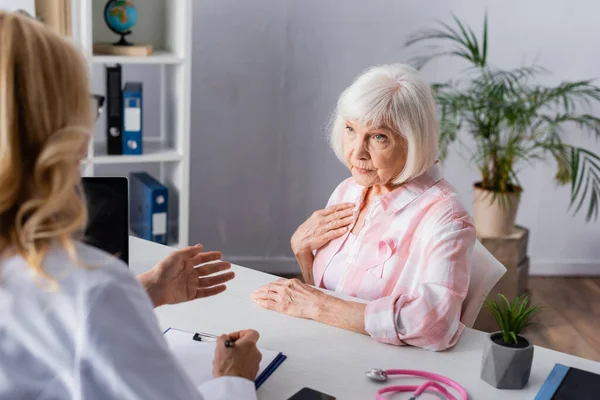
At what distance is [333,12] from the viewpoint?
3771mm

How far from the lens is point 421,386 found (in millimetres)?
1418

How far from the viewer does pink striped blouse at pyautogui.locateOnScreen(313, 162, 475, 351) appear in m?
1.65

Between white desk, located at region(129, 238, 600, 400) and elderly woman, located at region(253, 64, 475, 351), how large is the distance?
1.4 inches

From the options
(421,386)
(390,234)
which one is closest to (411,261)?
(390,234)

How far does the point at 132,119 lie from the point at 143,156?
0.53 ft

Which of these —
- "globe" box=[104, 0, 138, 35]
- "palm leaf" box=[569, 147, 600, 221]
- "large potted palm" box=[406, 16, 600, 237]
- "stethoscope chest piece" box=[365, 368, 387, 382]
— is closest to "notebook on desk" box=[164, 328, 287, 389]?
"stethoscope chest piece" box=[365, 368, 387, 382]

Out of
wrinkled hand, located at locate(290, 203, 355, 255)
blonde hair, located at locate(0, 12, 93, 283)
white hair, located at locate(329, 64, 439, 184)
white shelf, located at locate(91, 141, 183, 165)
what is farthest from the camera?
white shelf, located at locate(91, 141, 183, 165)

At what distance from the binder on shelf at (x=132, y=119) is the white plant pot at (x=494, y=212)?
154cm

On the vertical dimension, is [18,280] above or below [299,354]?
above

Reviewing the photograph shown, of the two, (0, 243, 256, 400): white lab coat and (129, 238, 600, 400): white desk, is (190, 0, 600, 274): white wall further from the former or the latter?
(0, 243, 256, 400): white lab coat

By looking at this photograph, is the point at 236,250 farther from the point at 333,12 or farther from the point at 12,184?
the point at 12,184

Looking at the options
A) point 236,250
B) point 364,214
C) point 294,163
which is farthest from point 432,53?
point 364,214

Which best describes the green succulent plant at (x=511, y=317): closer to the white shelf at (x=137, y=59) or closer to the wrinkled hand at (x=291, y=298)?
the wrinkled hand at (x=291, y=298)

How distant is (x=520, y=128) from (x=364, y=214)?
1.55 m
